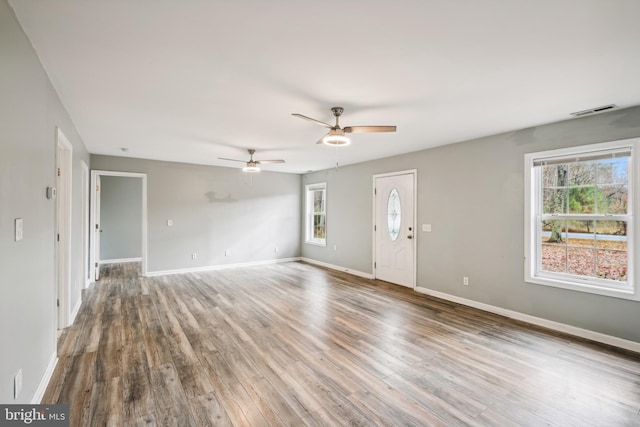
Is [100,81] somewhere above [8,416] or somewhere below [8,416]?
above

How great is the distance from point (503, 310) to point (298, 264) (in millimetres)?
4811

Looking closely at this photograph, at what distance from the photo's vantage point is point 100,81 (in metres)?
2.52

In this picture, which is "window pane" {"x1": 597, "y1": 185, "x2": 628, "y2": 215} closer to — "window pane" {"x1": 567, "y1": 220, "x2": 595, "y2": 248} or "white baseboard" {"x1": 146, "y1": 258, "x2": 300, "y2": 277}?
"window pane" {"x1": 567, "y1": 220, "x2": 595, "y2": 248}

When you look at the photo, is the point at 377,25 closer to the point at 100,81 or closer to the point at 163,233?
the point at 100,81

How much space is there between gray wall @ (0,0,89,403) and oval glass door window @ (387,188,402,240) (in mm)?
4945

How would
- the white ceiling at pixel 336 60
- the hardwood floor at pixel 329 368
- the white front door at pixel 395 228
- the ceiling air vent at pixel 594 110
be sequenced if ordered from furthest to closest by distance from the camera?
the white front door at pixel 395 228 → the ceiling air vent at pixel 594 110 → the hardwood floor at pixel 329 368 → the white ceiling at pixel 336 60

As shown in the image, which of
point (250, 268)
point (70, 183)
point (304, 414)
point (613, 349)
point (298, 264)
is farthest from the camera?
point (298, 264)

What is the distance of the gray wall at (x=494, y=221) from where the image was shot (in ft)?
10.4

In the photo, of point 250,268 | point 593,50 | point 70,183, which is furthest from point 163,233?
point 593,50

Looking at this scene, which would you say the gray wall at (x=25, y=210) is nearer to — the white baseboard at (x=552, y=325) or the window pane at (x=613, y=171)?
the white baseboard at (x=552, y=325)

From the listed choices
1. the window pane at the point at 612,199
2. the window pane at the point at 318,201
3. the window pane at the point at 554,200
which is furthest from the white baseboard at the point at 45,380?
the window pane at the point at 318,201

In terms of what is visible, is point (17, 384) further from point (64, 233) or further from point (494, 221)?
point (494, 221)

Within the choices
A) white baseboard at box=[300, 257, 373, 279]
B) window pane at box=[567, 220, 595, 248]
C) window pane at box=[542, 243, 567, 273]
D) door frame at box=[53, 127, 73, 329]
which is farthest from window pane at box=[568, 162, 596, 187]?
door frame at box=[53, 127, 73, 329]

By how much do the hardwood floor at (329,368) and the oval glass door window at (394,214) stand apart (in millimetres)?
1616
